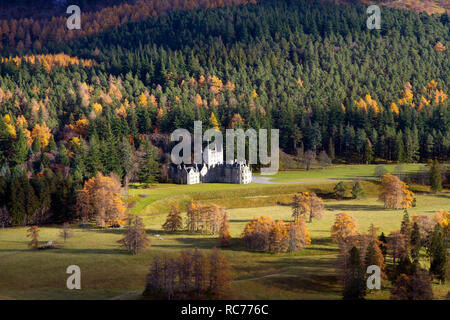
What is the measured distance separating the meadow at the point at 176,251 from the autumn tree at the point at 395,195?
221 cm

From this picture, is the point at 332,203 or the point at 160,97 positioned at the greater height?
the point at 160,97

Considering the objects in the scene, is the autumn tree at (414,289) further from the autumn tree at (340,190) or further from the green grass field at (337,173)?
the green grass field at (337,173)

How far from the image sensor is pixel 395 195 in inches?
4747

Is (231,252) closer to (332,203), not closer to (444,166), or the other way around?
(332,203)

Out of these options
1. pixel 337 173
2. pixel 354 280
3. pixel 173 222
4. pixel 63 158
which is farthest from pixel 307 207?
pixel 63 158

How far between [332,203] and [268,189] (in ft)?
50.8

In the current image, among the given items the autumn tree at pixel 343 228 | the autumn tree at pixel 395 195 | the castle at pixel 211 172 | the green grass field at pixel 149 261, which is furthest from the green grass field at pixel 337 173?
the autumn tree at pixel 343 228

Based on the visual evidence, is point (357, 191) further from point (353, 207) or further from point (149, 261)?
point (149, 261)

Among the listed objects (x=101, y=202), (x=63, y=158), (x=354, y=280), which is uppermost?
(x=63, y=158)

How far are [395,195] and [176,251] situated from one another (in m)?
55.4

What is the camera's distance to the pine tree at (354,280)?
6777 centimetres
